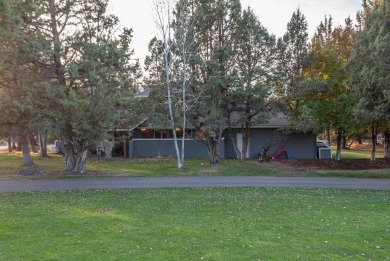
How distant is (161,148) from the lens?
105 ft

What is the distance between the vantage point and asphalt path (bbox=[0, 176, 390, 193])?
632 inches

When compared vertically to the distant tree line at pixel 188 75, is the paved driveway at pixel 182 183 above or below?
below

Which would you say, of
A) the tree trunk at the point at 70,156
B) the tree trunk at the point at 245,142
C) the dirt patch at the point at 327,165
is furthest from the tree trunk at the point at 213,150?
the tree trunk at the point at 70,156

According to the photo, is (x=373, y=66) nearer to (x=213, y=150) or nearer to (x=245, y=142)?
(x=213, y=150)

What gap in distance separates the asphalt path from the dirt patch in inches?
184

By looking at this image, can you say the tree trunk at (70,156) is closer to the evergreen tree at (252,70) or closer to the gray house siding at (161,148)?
the evergreen tree at (252,70)

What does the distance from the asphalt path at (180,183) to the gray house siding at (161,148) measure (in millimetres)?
12860

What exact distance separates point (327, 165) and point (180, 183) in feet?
41.0

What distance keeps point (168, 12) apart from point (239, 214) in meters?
15.3

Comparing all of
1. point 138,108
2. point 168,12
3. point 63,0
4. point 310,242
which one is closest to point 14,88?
point 63,0

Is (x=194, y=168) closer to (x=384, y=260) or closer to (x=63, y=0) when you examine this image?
(x=63, y=0)

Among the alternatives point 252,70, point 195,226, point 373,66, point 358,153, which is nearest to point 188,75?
point 252,70

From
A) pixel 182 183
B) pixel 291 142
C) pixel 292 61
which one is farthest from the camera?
pixel 291 142

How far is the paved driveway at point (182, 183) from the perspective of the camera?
53.2ft
